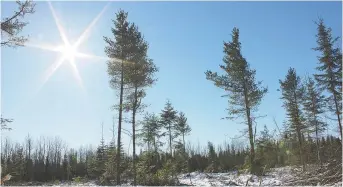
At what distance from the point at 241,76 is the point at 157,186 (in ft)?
35.3

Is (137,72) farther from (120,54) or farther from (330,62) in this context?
(330,62)

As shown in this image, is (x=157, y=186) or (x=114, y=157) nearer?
(x=157, y=186)

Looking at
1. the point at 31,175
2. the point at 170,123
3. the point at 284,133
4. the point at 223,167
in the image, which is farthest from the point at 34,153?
the point at 284,133

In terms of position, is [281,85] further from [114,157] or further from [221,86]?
[114,157]

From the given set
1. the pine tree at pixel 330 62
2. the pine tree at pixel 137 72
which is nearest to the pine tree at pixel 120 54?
the pine tree at pixel 137 72

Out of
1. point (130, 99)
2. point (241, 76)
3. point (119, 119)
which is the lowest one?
point (119, 119)

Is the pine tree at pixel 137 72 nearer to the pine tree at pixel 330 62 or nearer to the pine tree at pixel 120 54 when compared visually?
the pine tree at pixel 120 54

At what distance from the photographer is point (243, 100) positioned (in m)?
23.8

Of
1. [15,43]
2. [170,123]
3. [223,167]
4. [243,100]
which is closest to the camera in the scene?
[15,43]

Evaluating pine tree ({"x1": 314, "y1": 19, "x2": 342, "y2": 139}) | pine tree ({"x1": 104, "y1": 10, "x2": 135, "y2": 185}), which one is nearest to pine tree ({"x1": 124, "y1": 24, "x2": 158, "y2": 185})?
pine tree ({"x1": 104, "y1": 10, "x2": 135, "y2": 185})

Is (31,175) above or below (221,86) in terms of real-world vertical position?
below

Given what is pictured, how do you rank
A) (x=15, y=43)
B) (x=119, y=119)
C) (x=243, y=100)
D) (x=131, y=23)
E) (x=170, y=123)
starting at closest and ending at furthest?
1. (x=15, y=43)
2. (x=119, y=119)
3. (x=131, y=23)
4. (x=243, y=100)
5. (x=170, y=123)

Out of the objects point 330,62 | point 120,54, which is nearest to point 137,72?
point 120,54

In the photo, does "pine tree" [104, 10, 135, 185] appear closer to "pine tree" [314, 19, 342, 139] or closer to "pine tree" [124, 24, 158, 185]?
"pine tree" [124, 24, 158, 185]
